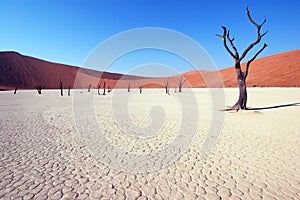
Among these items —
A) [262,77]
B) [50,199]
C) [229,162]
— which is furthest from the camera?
[262,77]

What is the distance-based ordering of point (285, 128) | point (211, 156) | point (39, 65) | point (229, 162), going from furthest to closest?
point (39, 65) < point (285, 128) < point (211, 156) < point (229, 162)

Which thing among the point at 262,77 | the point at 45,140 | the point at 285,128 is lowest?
the point at 45,140

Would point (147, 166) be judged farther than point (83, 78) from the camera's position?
No

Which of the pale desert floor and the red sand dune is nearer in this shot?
the pale desert floor

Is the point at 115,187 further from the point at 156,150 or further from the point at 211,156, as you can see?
the point at 211,156

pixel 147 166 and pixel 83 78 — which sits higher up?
pixel 83 78

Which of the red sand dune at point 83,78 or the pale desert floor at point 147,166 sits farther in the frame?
the red sand dune at point 83,78

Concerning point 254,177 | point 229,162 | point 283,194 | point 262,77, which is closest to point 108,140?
point 229,162

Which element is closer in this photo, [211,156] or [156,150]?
[211,156]

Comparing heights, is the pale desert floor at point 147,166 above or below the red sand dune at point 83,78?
below

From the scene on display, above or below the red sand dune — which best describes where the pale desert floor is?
below

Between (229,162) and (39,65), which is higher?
(39,65)

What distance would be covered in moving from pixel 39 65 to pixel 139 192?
319 ft

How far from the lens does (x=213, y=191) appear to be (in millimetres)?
3299
